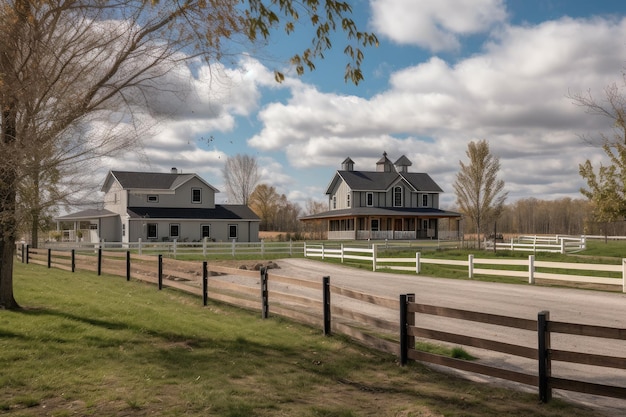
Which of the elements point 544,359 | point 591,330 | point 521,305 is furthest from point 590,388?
point 521,305

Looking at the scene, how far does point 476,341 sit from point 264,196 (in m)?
84.2

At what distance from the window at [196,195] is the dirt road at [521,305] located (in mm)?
28776

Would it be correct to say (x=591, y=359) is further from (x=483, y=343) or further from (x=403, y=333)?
(x=403, y=333)

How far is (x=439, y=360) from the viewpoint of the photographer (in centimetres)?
755

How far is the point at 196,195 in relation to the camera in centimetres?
5403

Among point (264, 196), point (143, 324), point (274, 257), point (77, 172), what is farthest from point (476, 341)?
point (264, 196)

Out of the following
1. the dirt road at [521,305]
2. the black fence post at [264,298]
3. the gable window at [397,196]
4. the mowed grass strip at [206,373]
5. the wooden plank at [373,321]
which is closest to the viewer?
the mowed grass strip at [206,373]

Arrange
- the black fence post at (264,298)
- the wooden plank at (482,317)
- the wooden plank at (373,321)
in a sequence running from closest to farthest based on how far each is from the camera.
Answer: the wooden plank at (482,317), the wooden plank at (373,321), the black fence post at (264,298)

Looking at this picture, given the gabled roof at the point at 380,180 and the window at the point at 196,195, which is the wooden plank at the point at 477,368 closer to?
the window at the point at 196,195

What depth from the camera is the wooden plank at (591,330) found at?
5.86m

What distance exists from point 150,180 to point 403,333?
158 ft

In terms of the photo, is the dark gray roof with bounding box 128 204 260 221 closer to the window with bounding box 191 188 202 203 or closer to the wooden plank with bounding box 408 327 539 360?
the window with bounding box 191 188 202 203

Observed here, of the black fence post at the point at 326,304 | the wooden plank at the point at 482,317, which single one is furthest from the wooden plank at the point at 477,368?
the black fence post at the point at 326,304

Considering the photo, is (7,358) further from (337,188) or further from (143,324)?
(337,188)
